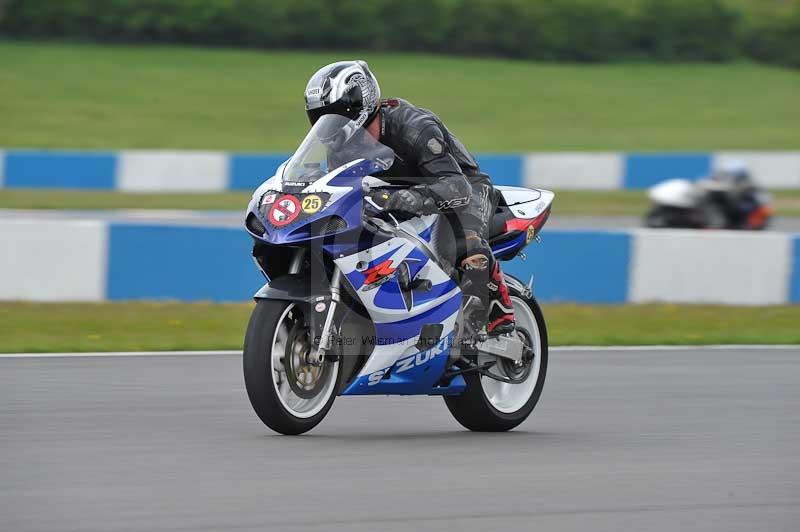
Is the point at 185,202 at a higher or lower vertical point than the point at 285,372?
lower

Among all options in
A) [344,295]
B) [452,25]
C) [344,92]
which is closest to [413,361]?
[344,295]

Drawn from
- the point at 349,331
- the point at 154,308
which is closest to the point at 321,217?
the point at 349,331

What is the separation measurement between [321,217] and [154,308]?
5321 mm

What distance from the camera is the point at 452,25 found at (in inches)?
1146

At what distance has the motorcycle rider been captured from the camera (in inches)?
231

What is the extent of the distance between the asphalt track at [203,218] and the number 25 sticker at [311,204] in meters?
10.7

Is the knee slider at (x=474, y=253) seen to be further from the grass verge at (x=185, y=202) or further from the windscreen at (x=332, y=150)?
the grass verge at (x=185, y=202)

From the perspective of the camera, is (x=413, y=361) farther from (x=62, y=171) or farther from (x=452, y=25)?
(x=452, y=25)

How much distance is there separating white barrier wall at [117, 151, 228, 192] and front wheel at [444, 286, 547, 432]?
1278 cm

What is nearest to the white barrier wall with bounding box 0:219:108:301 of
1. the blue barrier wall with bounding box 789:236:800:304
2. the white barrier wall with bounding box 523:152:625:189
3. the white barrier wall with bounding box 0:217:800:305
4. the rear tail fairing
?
the white barrier wall with bounding box 0:217:800:305

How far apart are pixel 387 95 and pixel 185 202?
21.9ft

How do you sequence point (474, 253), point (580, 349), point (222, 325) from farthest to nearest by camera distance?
1. point (222, 325)
2. point (580, 349)
3. point (474, 253)

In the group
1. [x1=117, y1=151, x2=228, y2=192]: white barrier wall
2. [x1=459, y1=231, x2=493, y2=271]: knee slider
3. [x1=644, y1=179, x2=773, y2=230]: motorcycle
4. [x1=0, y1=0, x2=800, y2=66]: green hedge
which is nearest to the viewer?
[x1=459, y1=231, x2=493, y2=271]: knee slider

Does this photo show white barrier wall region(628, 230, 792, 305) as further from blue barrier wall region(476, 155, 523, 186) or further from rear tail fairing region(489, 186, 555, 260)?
blue barrier wall region(476, 155, 523, 186)
